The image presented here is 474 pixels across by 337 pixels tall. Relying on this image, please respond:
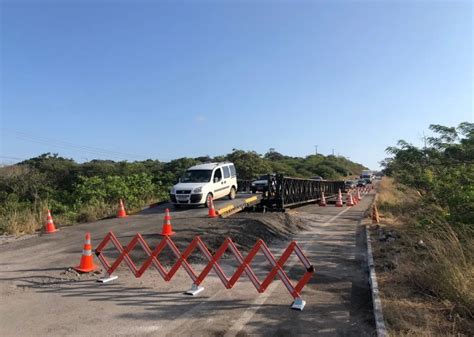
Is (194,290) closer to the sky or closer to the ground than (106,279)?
closer to the ground

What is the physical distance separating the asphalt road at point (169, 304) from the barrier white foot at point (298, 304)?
0.09 metres

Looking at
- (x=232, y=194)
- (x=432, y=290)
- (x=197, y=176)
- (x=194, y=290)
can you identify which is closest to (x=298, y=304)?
(x=194, y=290)

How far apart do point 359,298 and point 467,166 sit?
19.9ft

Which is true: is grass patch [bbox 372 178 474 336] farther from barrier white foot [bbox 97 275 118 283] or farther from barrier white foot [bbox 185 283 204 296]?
barrier white foot [bbox 97 275 118 283]

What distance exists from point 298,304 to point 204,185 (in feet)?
46.2

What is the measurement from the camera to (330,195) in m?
39.0

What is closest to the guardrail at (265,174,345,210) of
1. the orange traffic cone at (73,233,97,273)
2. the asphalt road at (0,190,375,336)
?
the asphalt road at (0,190,375,336)

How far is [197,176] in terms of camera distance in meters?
21.4

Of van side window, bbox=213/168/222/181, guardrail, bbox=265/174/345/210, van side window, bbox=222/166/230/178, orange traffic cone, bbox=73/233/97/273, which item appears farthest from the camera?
van side window, bbox=222/166/230/178

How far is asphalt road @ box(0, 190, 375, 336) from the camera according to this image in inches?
223

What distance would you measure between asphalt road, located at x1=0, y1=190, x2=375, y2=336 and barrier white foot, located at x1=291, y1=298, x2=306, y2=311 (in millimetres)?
85

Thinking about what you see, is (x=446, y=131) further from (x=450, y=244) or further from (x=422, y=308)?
(x=422, y=308)

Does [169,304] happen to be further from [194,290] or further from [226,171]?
[226,171]

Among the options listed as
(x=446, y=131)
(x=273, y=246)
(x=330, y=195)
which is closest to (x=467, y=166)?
(x=446, y=131)
